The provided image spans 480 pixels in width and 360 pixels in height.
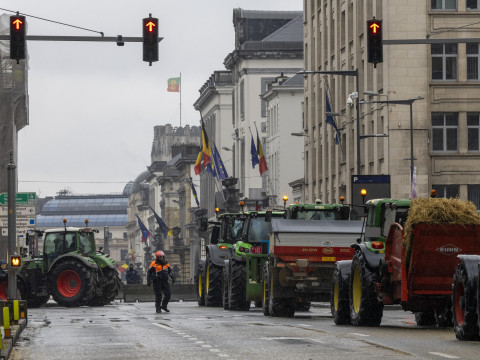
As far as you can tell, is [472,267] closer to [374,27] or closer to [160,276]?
[374,27]

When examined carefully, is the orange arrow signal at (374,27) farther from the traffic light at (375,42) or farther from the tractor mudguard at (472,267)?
the tractor mudguard at (472,267)

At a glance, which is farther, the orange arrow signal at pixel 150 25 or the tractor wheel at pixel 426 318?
the tractor wheel at pixel 426 318

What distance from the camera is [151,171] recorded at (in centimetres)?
19538

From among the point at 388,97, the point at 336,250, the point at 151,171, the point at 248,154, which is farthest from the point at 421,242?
the point at 151,171

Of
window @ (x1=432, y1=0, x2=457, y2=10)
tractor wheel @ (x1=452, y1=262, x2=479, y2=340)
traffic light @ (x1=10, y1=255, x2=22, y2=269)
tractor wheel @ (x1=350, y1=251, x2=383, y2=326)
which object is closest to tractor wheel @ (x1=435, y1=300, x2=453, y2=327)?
tractor wheel @ (x1=350, y1=251, x2=383, y2=326)

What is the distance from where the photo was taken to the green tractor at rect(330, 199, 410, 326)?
2355 cm

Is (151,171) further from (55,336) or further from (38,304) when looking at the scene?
(55,336)

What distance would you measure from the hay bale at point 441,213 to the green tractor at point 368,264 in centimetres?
173

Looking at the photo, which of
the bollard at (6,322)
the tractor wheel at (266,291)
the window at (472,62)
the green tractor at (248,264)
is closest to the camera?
the bollard at (6,322)

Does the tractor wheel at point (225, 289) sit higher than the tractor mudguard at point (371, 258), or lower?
lower

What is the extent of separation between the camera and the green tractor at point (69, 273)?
138 feet

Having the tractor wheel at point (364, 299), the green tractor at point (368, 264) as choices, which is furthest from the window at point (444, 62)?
the tractor wheel at point (364, 299)

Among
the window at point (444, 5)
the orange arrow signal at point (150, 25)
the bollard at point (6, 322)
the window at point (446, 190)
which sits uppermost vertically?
the window at point (444, 5)

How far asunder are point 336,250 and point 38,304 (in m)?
17.4
